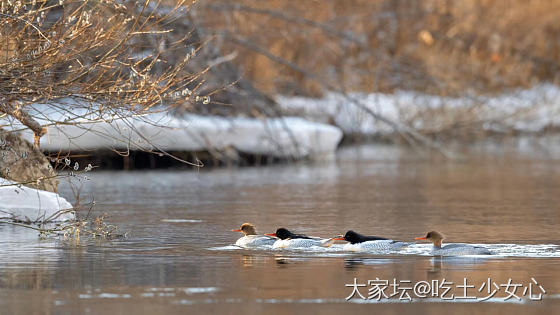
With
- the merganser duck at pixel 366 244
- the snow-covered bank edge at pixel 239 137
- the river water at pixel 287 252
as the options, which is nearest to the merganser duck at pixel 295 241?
the river water at pixel 287 252

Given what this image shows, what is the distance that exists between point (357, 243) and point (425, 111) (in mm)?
18843

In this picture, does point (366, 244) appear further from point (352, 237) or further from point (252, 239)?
point (252, 239)

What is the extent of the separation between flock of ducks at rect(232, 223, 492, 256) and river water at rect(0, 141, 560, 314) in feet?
0.40

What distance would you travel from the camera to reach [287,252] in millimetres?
9945

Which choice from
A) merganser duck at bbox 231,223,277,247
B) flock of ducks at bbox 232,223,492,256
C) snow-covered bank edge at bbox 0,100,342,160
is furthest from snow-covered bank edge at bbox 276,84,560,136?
flock of ducks at bbox 232,223,492,256

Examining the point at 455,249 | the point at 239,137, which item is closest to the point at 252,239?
the point at 455,249

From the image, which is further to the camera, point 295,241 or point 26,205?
point 26,205

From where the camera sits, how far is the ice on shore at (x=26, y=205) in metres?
11.6

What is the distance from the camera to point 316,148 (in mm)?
23719

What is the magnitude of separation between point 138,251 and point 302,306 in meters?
2.99

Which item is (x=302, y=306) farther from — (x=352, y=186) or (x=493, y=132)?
(x=493, y=132)

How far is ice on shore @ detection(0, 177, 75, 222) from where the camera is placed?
11586 mm

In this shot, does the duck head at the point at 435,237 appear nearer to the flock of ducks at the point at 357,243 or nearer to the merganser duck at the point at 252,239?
the flock of ducks at the point at 357,243

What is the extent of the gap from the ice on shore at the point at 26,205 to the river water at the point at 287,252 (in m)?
0.25
